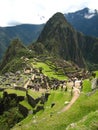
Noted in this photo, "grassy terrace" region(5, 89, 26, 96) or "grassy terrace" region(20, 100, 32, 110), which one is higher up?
"grassy terrace" region(20, 100, 32, 110)

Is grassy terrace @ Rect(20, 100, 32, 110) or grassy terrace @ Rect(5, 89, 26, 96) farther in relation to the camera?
grassy terrace @ Rect(5, 89, 26, 96)

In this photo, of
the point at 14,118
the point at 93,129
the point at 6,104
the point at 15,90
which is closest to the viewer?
the point at 93,129

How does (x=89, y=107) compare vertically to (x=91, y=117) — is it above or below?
below

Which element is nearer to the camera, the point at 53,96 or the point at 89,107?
the point at 89,107

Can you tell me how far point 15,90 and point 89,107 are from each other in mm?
61169

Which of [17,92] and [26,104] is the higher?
[26,104]

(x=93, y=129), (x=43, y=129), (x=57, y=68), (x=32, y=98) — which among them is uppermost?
(x=93, y=129)

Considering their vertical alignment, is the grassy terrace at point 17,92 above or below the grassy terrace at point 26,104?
below

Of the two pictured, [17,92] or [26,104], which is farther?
[17,92]

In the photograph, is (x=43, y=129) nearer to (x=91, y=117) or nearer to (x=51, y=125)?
(x=51, y=125)

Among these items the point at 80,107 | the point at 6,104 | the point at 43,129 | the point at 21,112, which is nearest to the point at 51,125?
the point at 43,129

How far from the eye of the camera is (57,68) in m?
184

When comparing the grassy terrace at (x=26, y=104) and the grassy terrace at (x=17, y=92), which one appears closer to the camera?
the grassy terrace at (x=26, y=104)

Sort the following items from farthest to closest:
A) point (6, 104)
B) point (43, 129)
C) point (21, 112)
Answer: point (6, 104) → point (21, 112) → point (43, 129)
